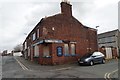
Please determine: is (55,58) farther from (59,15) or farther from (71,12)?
(71,12)

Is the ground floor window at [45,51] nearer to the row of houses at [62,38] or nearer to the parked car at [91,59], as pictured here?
the row of houses at [62,38]

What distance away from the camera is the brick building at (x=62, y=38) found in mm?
21531

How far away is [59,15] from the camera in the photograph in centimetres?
2333

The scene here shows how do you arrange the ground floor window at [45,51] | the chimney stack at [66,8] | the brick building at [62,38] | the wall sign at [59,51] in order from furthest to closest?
the chimney stack at [66,8] → the ground floor window at [45,51] → the wall sign at [59,51] → the brick building at [62,38]

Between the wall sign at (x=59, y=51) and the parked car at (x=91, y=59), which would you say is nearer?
the parked car at (x=91, y=59)

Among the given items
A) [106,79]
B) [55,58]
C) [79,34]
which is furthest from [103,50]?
[106,79]

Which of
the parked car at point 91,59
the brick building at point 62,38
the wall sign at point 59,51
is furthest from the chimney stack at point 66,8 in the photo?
the parked car at point 91,59

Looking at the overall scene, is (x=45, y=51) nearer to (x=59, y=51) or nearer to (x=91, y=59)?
(x=59, y=51)

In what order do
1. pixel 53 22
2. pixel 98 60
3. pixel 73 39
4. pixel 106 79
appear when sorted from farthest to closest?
1. pixel 73 39
2. pixel 53 22
3. pixel 98 60
4. pixel 106 79

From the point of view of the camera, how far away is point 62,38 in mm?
22938

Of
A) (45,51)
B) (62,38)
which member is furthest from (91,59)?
(45,51)

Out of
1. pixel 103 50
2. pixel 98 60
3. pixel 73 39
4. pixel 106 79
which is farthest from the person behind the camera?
pixel 103 50

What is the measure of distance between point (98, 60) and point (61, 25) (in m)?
6.88

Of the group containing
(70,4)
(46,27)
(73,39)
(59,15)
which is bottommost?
(73,39)
